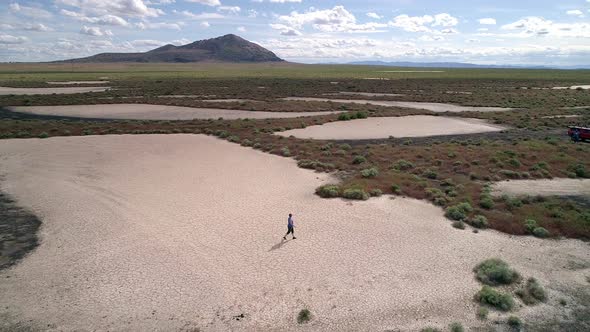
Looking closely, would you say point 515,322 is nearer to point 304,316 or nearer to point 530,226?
point 304,316

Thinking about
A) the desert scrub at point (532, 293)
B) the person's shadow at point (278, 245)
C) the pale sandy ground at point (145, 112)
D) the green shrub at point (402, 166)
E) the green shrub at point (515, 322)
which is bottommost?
the green shrub at point (515, 322)

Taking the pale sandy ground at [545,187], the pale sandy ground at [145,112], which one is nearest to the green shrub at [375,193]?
the pale sandy ground at [545,187]

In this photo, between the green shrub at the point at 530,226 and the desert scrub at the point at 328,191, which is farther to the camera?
the desert scrub at the point at 328,191

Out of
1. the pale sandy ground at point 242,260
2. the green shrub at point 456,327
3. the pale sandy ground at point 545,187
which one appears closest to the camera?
the green shrub at point 456,327

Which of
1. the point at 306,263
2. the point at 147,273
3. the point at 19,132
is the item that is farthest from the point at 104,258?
the point at 19,132

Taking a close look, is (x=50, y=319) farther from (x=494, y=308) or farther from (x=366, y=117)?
(x=366, y=117)

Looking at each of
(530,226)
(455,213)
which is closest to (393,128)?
(455,213)

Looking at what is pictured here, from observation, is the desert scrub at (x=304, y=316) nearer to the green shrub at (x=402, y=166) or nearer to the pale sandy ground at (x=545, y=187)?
the pale sandy ground at (x=545, y=187)
